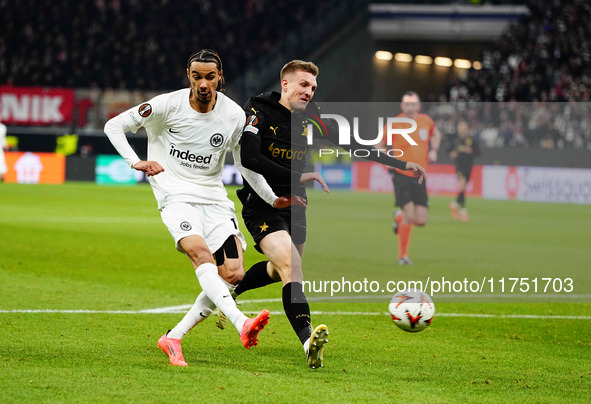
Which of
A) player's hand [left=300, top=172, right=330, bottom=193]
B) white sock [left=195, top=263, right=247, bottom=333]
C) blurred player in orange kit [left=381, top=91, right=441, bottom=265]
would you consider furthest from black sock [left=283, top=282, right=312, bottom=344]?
blurred player in orange kit [left=381, top=91, right=441, bottom=265]

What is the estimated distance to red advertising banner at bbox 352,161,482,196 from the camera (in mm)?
27628

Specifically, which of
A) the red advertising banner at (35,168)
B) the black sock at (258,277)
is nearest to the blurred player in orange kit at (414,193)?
the black sock at (258,277)

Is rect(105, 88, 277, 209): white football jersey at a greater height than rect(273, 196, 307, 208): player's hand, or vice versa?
rect(105, 88, 277, 209): white football jersey

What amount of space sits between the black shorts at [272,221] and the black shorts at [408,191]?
18.3 feet

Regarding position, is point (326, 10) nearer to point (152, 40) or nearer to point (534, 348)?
point (152, 40)

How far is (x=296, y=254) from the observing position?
6094 millimetres

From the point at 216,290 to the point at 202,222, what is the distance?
20.8 inches

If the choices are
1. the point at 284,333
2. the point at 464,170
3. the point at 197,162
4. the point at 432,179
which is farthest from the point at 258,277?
the point at 432,179

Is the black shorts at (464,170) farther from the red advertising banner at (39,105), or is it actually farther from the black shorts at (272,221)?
the red advertising banner at (39,105)

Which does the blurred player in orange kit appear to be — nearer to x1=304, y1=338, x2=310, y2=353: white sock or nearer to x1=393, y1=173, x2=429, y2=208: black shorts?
x1=393, y1=173, x2=429, y2=208: black shorts

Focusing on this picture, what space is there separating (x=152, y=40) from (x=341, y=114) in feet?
106

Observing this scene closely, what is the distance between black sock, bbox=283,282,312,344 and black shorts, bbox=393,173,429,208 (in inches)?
241

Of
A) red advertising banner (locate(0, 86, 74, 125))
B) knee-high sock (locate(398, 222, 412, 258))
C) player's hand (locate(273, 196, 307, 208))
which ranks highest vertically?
player's hand (locate(273, 196, 307, 208))

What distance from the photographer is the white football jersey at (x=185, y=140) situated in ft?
19.7
